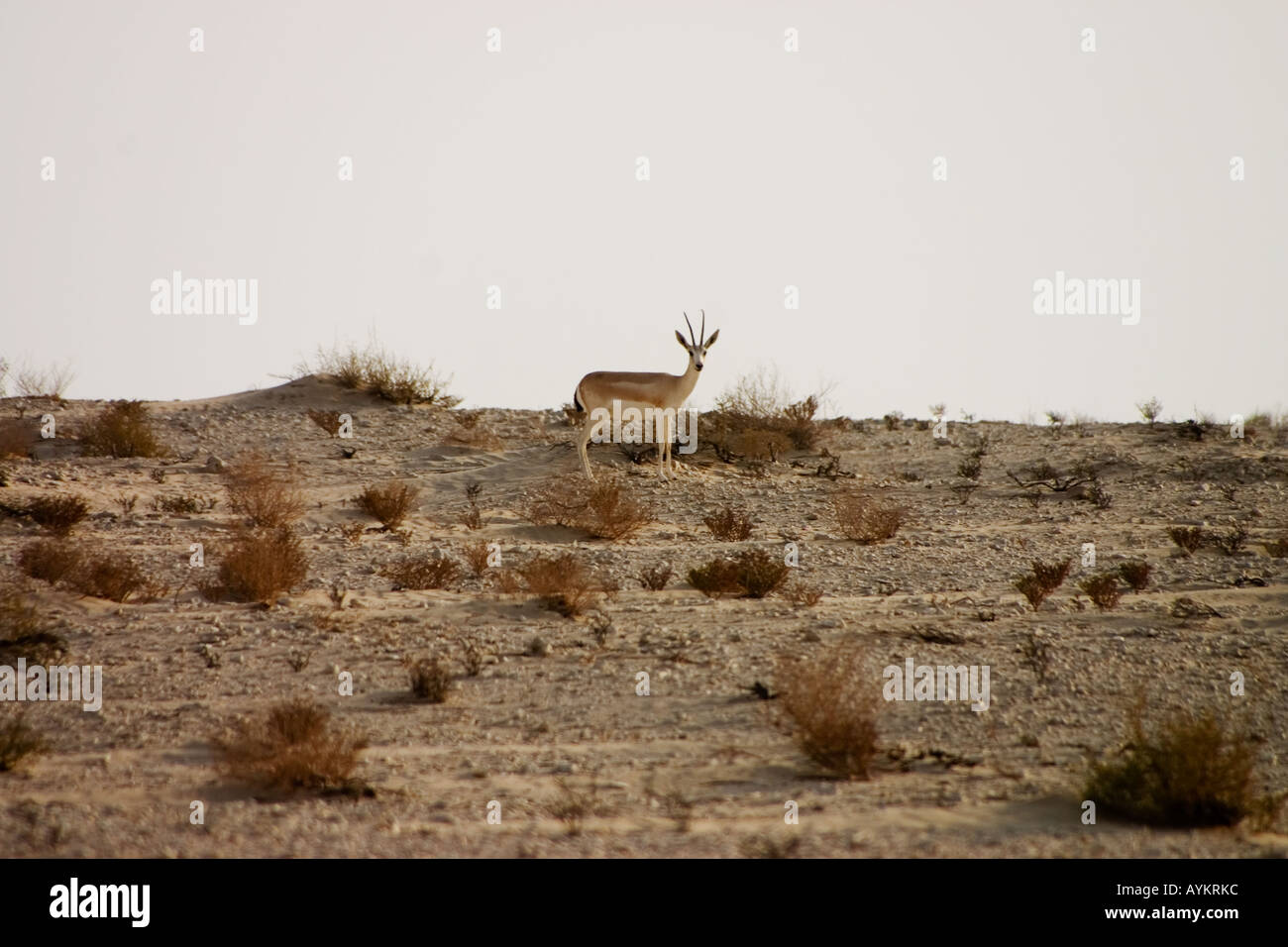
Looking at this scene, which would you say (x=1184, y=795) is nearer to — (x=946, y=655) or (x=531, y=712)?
(x=946, y=655)

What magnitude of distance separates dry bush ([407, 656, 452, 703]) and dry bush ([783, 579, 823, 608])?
3560 millimetres

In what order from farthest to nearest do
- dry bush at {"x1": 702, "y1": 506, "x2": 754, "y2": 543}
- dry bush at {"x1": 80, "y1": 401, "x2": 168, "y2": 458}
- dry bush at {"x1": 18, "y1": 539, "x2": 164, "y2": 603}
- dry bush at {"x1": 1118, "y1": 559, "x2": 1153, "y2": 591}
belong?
dry bush at {"x1": 80, "y1": 401, "x2": 168, "y2": 458}
dry bush at {"x1": 702, "y1": 506, "x2": 754, "y2": 543}
dry bush at {"x1": 1118, "y1": 559, "x2": 1153, "y2": 591}
dry bush at {"x1": 18, "y1": 539, "x2": 164, "y2": 603}

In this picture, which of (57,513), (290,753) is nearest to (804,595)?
(290,753)

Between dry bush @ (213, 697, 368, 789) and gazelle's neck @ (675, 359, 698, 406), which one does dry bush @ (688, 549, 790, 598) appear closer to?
dry bush @ (213, 697, 368, 789)

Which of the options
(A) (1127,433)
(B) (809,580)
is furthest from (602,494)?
(A) (1127,433)

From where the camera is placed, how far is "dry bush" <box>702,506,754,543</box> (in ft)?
44.9

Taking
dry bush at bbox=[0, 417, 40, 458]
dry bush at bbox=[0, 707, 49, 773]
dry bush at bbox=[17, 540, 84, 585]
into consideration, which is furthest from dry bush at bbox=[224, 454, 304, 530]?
dry bush at bbox=[0, 707, 49, 773]

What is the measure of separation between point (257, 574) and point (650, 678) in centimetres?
368

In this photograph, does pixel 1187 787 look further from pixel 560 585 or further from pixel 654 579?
pixel 654 579

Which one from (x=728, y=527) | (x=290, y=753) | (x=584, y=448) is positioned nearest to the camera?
(x=290, y=753)

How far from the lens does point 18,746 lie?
21.5 ft

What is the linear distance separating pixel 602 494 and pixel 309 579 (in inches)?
146
